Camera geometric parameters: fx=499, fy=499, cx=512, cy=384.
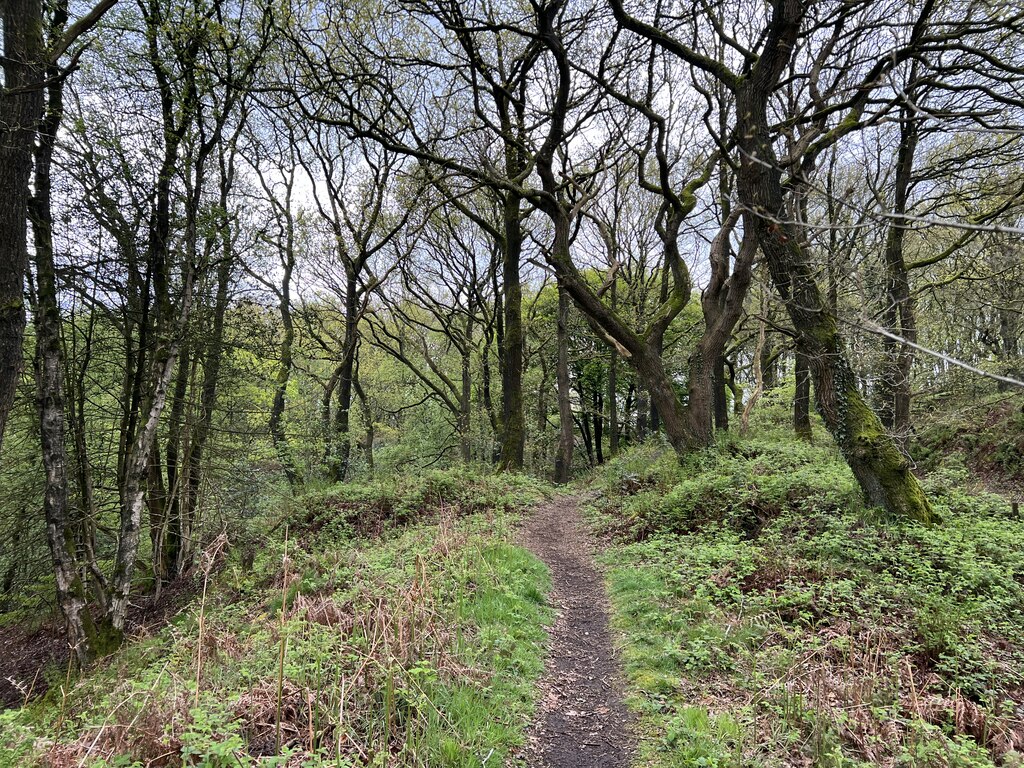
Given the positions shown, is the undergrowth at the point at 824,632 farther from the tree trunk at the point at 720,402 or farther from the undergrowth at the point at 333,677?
the tree trunk at the point at 720,402

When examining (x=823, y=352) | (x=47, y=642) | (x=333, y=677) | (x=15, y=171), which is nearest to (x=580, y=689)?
(x=333, y=677)

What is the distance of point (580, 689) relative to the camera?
Result: 3912 millimetres

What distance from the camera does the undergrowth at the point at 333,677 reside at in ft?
8.43

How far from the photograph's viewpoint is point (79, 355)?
736 centimetres

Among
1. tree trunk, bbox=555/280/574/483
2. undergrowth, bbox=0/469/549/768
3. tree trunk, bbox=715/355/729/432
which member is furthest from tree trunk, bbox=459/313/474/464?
undergrowth, bbox=0/469/549/768

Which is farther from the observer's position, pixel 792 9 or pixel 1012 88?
pixel 1012 88

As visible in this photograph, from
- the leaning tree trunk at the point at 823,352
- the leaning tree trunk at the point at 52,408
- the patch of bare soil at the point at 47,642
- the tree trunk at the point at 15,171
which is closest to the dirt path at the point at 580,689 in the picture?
the leaning tree trunk at the point at 823,352

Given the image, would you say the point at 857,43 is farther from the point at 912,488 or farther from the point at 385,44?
the point at 385,44

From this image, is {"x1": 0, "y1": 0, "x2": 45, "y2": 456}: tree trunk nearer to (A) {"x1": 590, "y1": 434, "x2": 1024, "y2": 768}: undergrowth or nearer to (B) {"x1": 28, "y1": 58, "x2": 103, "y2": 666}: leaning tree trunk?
(B) {"x1": 28, "y1": 58, "x2": 103, "y2": 666}: leaning tree trunk

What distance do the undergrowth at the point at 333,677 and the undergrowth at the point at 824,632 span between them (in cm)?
106

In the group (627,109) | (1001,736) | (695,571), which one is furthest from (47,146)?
(627,109)

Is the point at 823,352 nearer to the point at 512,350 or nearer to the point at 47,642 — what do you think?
the point at 512,350

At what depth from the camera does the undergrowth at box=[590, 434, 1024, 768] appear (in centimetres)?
289

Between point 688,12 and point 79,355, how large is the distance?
37.1ft
